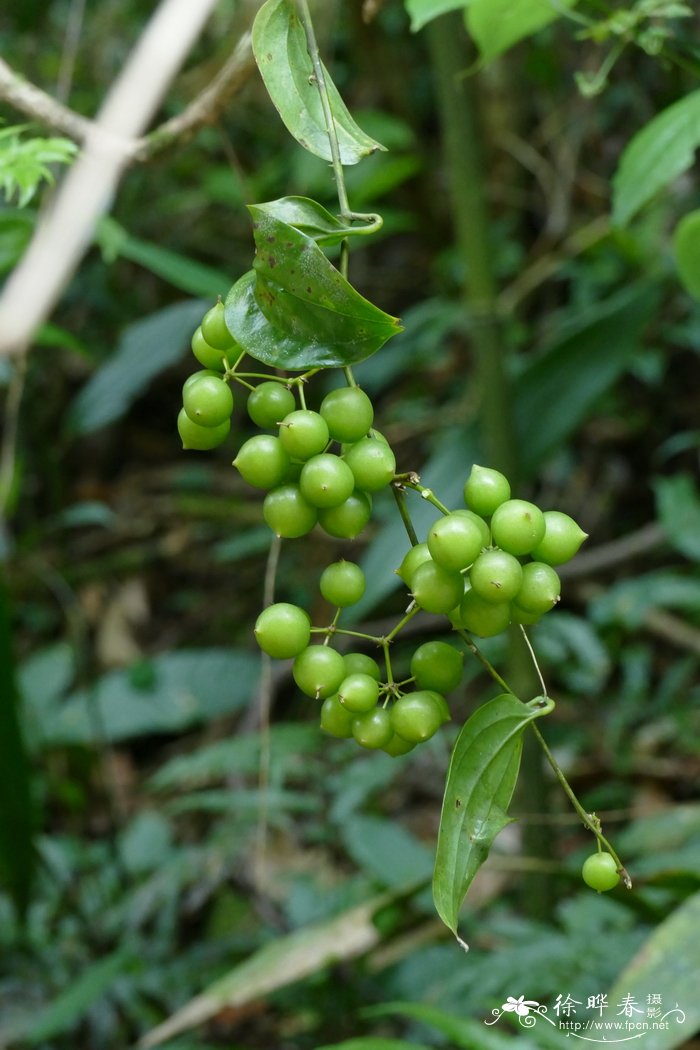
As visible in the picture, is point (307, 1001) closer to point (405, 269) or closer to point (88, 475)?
point (88, 475)

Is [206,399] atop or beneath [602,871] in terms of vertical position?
atop

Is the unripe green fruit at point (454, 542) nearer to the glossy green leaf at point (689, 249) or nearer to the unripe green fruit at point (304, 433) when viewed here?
the unripe green fruit at point (304, 433)

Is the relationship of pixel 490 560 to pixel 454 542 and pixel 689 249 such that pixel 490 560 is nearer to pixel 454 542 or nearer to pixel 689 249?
pixel 454 542

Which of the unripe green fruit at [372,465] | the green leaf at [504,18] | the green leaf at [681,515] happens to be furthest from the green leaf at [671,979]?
the green leaf at [681,515]

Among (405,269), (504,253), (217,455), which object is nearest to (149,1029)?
(217,455)

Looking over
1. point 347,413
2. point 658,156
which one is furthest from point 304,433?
point 658,156

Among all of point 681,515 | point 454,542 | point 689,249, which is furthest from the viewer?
point 681,515
